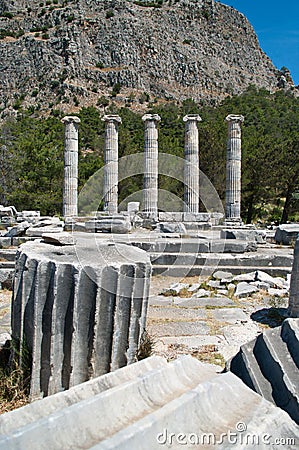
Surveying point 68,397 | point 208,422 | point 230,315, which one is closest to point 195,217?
point 230,315

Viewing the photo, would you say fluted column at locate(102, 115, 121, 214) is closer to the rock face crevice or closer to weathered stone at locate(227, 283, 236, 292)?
weathered stone at locate(227, 283, 236, 292)

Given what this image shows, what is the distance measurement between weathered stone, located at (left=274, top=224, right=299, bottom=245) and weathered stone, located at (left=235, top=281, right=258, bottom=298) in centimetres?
684

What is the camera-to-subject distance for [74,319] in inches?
138

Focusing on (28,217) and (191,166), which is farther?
(191,166)

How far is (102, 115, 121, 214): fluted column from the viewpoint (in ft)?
75.7

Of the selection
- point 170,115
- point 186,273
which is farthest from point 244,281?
point 170,115

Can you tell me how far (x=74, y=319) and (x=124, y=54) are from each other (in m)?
91.9

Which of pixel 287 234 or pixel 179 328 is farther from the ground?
pixel 287 234

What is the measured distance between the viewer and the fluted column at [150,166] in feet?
73.9

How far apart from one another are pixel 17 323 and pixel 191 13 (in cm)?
11733

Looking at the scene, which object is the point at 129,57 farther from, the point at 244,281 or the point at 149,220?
the point at 244,281

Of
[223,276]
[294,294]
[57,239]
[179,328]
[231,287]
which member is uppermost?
[57,239]

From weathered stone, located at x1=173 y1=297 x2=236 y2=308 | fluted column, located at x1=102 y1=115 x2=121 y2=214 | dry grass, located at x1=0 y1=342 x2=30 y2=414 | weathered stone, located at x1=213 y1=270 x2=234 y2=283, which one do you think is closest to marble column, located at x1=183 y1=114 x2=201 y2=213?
fluted column, located at x1=102 y1=115 x2=121 y2=214

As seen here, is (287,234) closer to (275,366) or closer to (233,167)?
(233,167)
